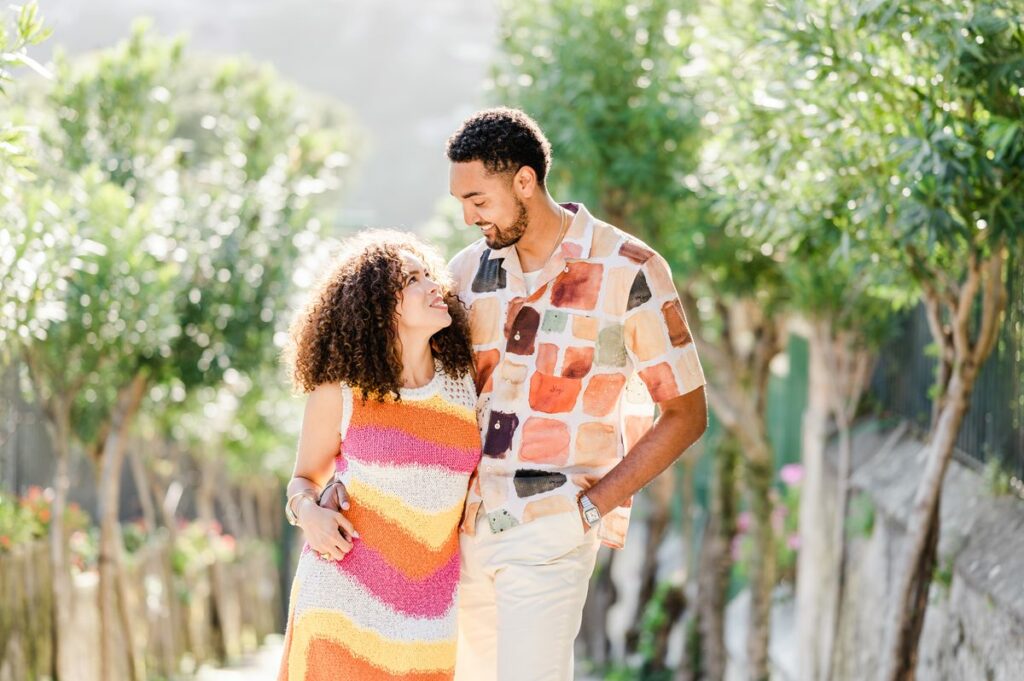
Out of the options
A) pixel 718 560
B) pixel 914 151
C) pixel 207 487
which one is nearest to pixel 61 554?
pixel 718 560

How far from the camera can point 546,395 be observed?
3754 mm

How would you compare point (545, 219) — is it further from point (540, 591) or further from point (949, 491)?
point (949, 491)

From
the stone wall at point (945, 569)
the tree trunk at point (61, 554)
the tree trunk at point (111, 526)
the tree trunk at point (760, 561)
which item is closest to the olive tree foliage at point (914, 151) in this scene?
the stone wall at point (945, 569)

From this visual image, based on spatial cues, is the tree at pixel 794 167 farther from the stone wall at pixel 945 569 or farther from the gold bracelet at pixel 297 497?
the gold bracelet at pixel 297 497

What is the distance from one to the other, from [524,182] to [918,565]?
2.81m

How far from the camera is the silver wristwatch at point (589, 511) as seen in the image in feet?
12.0

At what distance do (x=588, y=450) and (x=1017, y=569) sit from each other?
2.32 m

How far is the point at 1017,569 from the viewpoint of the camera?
5.22 meters

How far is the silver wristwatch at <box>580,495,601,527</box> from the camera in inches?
143

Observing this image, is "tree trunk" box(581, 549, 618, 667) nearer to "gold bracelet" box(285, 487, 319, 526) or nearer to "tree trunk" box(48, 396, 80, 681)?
"tree trunk" box(48, 396, 80, 681)

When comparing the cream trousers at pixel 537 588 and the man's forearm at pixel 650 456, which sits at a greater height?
the man's forearm at pixel 650 456

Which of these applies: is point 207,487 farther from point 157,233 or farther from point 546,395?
point 546,395

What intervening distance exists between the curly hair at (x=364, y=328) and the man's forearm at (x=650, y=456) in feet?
1.70

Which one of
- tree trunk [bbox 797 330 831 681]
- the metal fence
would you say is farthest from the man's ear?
tree trunk [bbox 797 330 831 681]
